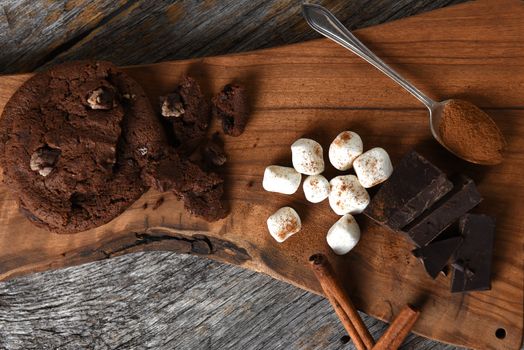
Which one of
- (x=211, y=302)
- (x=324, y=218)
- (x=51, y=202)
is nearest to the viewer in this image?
(x=51, y=202)

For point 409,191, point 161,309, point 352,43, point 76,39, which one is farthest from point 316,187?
point 76,39

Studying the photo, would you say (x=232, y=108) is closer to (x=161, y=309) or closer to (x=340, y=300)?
(x=340, y=300)

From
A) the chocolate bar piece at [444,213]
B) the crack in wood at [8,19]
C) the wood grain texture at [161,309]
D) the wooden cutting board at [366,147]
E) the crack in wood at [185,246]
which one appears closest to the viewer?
the chocolate bar piece at [444,213]

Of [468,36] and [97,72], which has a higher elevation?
[97,72]

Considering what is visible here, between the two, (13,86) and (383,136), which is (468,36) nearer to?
(383,136)

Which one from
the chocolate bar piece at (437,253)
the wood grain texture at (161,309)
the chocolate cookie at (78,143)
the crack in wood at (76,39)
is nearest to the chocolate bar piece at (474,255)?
the chocolate bar piece at (437,253)

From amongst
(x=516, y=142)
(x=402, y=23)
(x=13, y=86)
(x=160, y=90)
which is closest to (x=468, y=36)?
(x=402, y=23)

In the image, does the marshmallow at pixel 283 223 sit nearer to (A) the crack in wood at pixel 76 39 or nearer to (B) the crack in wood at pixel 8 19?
(A) the crack in wood at pixel 76 39
